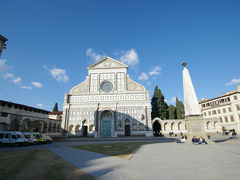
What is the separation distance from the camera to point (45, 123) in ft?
106

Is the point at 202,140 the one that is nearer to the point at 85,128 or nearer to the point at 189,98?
the point at 189,98

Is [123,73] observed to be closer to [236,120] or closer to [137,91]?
[137,91]

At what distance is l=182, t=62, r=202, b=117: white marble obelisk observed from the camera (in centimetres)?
1456

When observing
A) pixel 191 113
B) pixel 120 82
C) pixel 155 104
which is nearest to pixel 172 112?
pixel 155 104

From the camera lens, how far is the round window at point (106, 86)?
34.4 metres

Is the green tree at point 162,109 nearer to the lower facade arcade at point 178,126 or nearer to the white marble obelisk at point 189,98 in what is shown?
the lower facade arcade at point 178,126

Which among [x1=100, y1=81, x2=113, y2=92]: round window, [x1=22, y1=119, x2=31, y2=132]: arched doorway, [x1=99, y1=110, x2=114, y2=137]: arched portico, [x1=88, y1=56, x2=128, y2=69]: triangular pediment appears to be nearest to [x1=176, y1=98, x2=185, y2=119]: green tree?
[x1=88, y1=56, x2=128, y2=69]: triangular pediment

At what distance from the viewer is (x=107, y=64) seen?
36156 millimetres

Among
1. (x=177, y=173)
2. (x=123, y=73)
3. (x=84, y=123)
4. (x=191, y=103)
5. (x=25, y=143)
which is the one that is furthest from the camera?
(x=123, y=73)

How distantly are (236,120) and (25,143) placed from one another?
4309cm

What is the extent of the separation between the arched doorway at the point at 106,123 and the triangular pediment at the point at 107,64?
37.7 feet

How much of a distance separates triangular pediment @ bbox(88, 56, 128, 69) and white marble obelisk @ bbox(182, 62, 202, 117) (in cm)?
2081

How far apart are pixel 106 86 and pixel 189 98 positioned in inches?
886

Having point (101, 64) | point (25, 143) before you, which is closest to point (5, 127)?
point (25, 143)
